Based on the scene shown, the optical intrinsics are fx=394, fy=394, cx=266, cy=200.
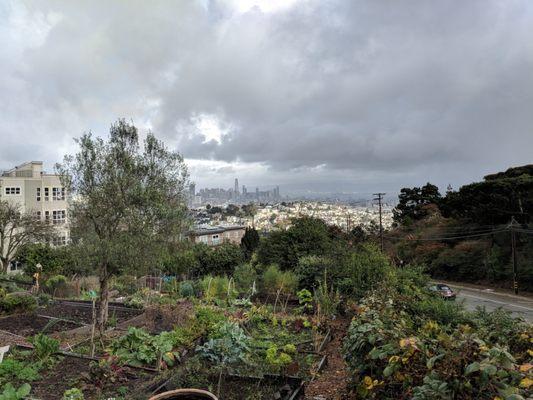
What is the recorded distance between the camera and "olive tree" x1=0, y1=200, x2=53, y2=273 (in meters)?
29.3

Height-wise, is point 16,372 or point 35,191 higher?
point 35,191

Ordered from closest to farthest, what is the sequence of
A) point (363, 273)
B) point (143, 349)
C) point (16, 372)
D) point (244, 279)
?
point (16, 372)
point (143, 349)
point (363, 273)
point (244, 279)

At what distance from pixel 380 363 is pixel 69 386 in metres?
4.70

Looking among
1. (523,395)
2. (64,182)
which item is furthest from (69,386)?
(523,395)

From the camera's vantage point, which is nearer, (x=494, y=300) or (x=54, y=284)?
(x=54, y=284)

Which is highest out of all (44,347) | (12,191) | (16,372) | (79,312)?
(12,191)

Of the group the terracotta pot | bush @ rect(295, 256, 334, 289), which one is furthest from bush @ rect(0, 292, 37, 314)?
the terracotta pot

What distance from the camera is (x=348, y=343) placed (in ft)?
15.0

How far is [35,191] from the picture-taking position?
40.2 metres

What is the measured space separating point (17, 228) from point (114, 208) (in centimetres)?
2938

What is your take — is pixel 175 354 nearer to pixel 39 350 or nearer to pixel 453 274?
pixel 39 350

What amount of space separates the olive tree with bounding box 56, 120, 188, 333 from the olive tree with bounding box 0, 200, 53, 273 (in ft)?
84.6

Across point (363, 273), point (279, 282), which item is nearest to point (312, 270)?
point (279, 282)

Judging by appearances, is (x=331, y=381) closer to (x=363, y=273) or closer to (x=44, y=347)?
(x=363, y=273)
